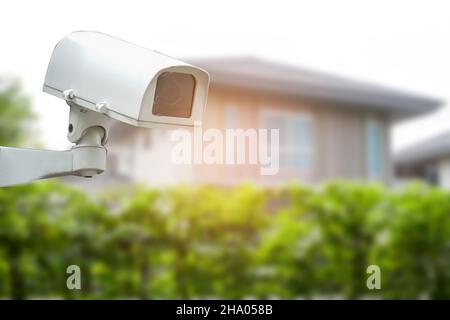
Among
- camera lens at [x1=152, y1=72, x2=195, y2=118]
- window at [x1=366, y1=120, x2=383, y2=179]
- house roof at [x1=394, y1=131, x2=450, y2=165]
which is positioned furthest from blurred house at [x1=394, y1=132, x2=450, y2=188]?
camera lens at [x1=152, y1=72, x2=195, y2=118]

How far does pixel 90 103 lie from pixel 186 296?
71.7 inches

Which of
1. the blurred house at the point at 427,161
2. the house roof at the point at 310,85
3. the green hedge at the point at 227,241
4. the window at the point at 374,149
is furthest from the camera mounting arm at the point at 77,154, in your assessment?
the blurred house at the point at 427,161

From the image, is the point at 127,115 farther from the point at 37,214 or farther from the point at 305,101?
the point at 305,101

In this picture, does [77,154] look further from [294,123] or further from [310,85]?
[294,123]

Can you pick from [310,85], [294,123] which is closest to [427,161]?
[294,123]

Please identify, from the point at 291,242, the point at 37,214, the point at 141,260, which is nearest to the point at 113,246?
the point at 141,260

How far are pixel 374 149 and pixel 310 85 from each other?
1162mm

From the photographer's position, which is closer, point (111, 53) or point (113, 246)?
point (111, 53)

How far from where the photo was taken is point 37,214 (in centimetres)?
254

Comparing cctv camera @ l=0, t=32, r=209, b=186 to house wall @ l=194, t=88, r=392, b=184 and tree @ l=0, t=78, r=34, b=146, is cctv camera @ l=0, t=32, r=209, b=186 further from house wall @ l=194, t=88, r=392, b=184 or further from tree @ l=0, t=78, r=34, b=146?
house wall @ l=194, t=88, r=392, b=184

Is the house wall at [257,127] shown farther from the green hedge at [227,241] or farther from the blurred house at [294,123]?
the green hedge at [227,241]

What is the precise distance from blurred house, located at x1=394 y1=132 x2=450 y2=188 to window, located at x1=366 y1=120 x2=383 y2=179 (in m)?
1.02

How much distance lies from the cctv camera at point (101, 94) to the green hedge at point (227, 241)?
1.72 meters
